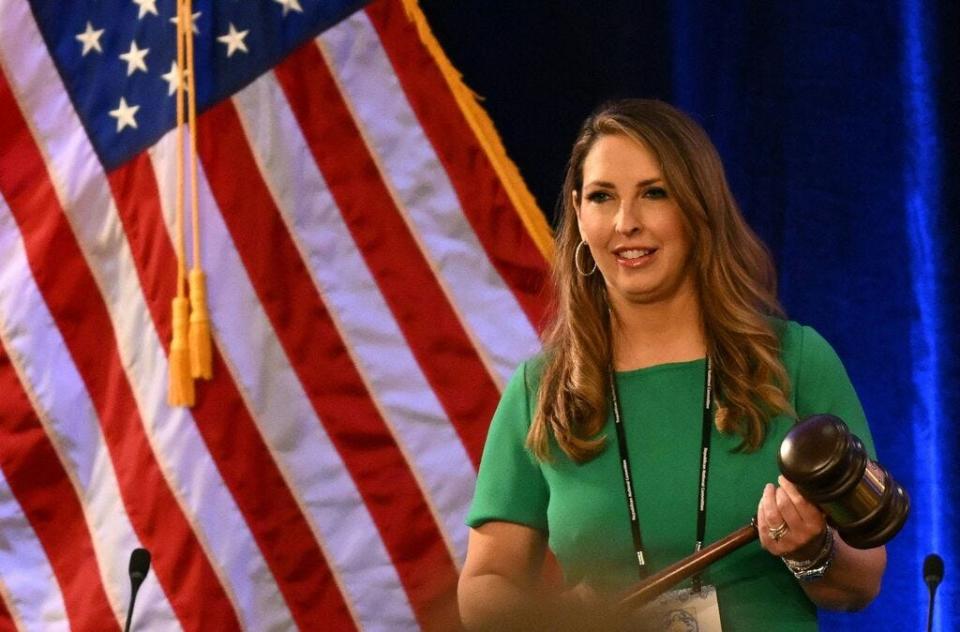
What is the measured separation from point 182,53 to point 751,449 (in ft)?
5.65

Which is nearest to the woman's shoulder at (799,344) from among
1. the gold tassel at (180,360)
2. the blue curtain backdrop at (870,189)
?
the blue curtain backdrop at (870,189)

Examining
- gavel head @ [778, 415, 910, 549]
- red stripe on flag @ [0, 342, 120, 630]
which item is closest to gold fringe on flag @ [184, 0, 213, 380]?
red stripe on flag @ [0, 342, 120, 630]

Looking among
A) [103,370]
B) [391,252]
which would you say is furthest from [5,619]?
[391,252]

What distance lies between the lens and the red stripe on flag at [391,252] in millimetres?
2977

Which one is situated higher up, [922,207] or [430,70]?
[430,70]

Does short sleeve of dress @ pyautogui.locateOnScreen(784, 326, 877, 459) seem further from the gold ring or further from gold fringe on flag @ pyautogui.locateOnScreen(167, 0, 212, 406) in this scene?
gold fringe on flag @ pyautogui.locateOnScreen(167, 0, 212, 406)

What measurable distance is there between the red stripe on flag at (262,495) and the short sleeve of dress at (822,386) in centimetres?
144

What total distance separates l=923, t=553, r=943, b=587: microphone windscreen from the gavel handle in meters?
0.62

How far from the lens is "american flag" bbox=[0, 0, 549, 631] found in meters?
2.98

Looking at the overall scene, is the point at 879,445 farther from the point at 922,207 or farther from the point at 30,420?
the point at 30,420

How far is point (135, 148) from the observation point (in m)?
3.09

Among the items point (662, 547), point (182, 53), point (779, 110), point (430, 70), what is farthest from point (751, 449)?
point (182, 53)

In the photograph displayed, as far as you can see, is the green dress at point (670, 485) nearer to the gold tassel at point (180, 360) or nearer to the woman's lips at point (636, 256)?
the woman's lips at point (636, 256)

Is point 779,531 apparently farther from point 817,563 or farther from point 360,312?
point 360,312
